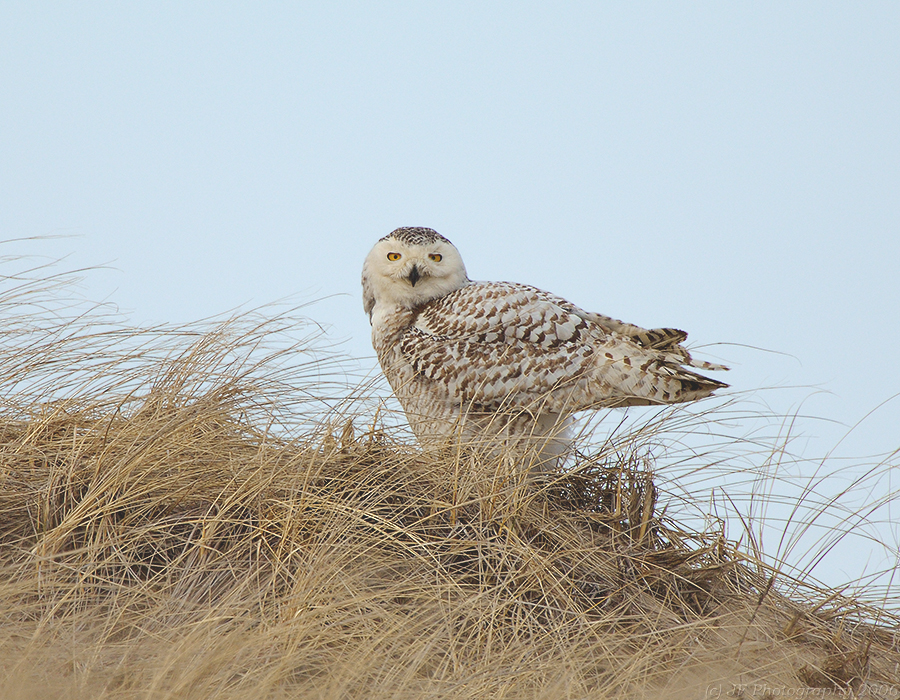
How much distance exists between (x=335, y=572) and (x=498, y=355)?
1610mm

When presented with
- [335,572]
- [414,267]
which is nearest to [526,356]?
[414,267]

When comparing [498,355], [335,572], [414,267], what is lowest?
[335,572]

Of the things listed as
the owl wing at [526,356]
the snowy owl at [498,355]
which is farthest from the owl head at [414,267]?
the owl wing at [526,356]

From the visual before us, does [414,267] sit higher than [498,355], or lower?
higher

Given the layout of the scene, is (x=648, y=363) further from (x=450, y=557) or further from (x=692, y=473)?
(x=450, y=557)

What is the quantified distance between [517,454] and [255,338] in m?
1.41

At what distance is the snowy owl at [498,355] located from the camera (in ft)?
14.3

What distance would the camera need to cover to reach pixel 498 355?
4539 mm

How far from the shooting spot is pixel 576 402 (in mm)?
4387

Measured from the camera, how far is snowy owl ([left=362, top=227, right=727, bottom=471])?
4344mm

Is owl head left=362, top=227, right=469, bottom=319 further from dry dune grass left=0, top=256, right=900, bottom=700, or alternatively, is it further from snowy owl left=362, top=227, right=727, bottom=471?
dry dune grass left=0, top=256, right=900, bottom=700

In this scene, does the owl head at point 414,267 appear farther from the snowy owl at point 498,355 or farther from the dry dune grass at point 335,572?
the dry dune grass at point 335,572

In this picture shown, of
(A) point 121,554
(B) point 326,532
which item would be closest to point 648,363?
(B) point 326,532

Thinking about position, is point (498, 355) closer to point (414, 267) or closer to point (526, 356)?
point (526, 356)
